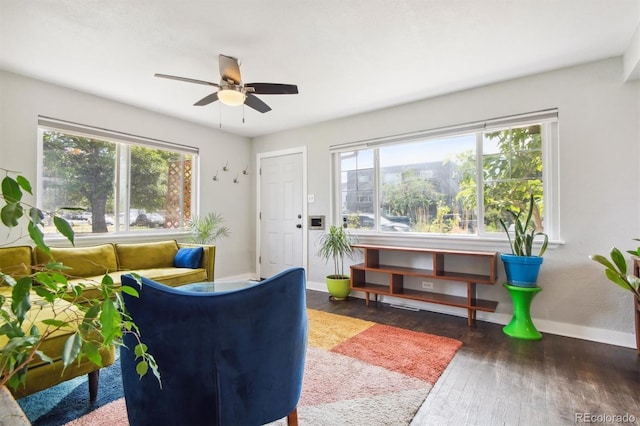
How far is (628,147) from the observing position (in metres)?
2.56

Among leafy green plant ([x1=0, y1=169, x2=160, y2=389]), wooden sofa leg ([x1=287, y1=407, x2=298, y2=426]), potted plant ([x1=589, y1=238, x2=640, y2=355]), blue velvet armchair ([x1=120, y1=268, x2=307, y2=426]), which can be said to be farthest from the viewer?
potted plant ([x1=589, y1=238, x2=640, y2=355])

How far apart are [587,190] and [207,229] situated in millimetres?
4232

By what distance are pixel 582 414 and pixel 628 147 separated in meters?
2.20

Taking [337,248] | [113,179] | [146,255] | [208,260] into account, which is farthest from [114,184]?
[337,248]

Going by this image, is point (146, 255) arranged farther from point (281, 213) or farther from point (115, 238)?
point (281, 213)

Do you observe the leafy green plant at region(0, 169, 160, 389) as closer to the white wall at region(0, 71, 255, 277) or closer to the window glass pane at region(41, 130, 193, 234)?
the white wall at region(0, 71, 255, 277)

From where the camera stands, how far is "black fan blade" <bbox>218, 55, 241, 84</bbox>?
244 centimetres

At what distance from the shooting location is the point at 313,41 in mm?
2400

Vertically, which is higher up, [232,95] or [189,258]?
[232,95]

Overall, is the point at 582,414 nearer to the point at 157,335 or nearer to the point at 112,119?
the point at 157,335

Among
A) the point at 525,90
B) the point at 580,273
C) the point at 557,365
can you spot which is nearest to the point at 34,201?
the point at 557,365

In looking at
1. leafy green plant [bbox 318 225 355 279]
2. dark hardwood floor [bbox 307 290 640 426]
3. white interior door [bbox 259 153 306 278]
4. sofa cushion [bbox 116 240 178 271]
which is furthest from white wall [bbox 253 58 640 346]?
sofa cushion [bbox 116 240 178 271]

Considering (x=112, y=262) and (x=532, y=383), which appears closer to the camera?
(x=532, y=383)

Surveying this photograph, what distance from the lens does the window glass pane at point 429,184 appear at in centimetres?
338
